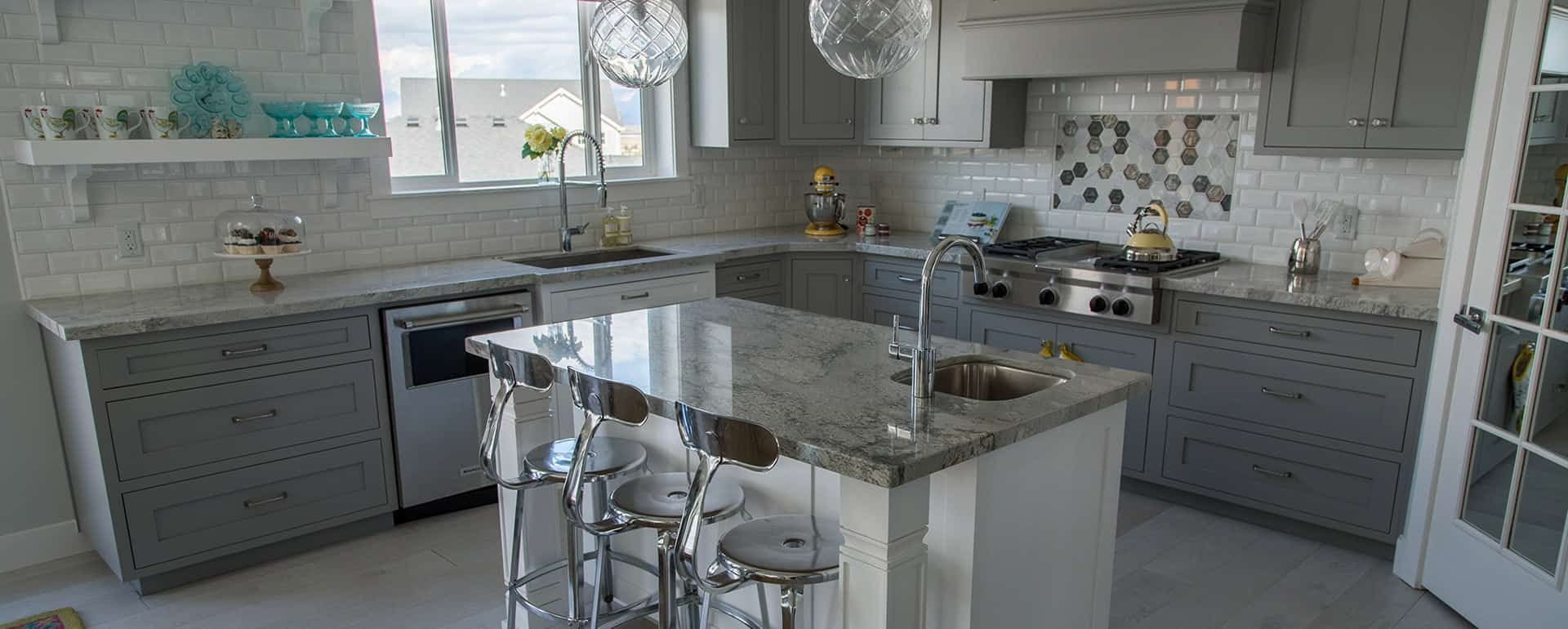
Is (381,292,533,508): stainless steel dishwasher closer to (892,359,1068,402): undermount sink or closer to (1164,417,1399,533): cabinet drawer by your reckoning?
(892,359,1068,402): undermount sink

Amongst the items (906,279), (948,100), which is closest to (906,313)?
(906,279)

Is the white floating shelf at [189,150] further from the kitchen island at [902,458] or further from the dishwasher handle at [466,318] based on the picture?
the kitchen island at [902,458]

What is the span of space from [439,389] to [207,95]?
129 cm

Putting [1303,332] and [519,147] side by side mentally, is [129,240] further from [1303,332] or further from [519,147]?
[1303,332]

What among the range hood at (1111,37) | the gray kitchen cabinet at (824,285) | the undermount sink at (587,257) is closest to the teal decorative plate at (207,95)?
the undermount sink at (587,257)

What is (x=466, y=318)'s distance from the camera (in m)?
3.73

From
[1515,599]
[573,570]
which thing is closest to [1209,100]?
[1515,599]

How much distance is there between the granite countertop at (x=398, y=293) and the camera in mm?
3107

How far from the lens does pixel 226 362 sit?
3232mm

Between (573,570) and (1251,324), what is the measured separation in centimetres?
250

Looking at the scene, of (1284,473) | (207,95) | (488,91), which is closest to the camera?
(207,95)

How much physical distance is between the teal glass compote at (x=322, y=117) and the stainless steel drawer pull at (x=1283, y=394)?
3.51 m

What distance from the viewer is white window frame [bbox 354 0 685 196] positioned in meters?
4.00

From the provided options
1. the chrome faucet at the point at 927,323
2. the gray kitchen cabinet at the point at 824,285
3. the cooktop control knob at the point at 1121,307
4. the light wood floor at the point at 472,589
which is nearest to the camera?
the chrome faucet at the point at 927,323
